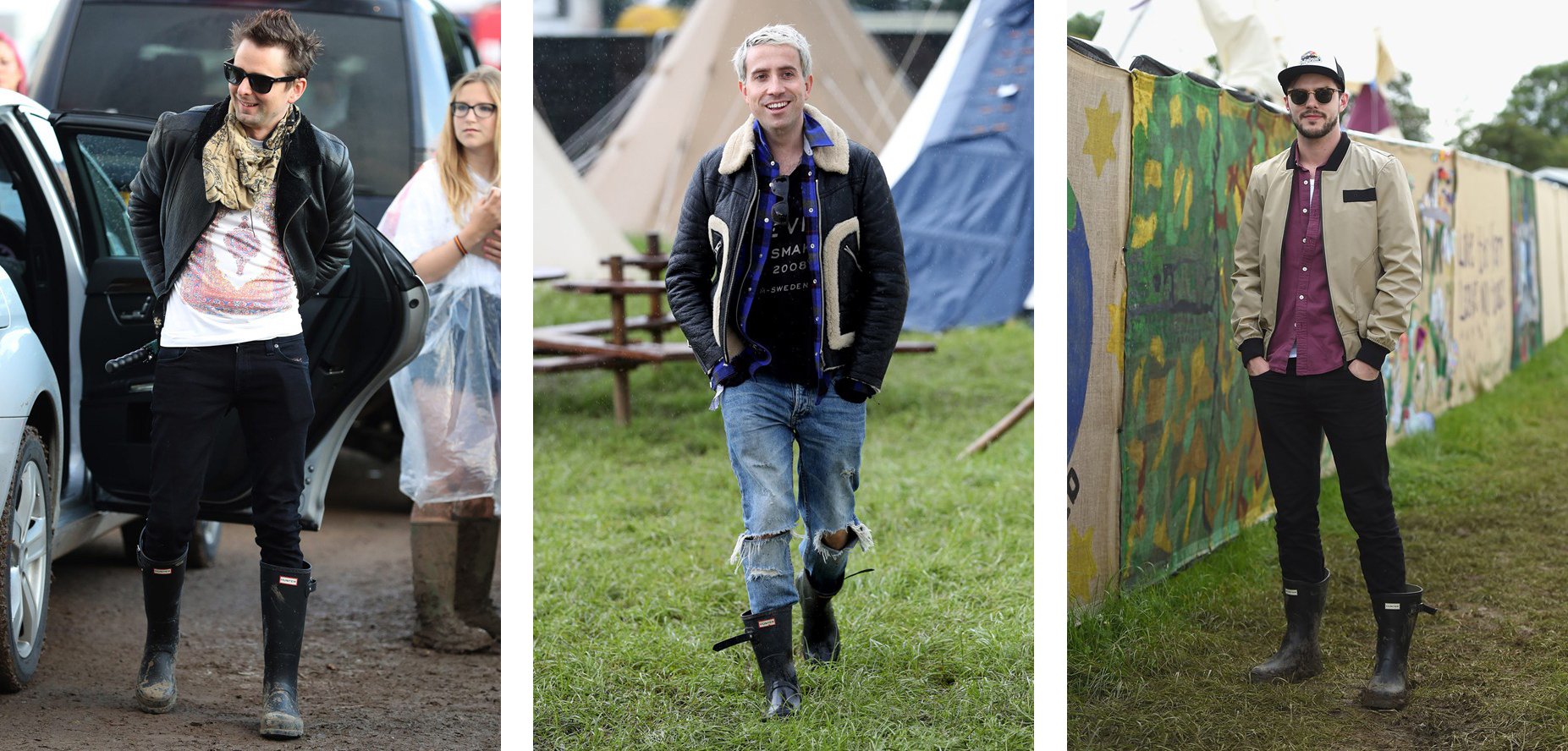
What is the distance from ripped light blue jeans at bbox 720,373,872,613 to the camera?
3328 millimetres

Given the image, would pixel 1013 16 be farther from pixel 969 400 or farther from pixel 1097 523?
pixel 1097 523

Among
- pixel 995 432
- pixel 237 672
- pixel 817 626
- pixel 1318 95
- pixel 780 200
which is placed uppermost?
pixel 1318 95

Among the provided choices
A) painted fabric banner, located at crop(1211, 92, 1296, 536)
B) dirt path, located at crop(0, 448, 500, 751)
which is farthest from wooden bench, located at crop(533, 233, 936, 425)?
painted fabric banner, located at crop(1211, 92, 1296, 536)

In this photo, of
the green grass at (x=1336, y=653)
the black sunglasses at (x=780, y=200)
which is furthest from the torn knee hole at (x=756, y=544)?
the green grass at (x=1336, y=653)

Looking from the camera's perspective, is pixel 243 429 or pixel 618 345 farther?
pixel 618 345

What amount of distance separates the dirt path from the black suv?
126 cm

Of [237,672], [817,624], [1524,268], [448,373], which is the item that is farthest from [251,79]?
[1524,268]

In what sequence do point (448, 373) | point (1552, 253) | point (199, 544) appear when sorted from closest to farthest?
1. point (448, 373)
2. point (199, 544)
3. point (1552, 253)

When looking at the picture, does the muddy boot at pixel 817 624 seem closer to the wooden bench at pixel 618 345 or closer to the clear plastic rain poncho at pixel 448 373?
the clear plastic rain poncho at pixel 448 373

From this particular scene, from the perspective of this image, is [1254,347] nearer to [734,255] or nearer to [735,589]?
[734,255]

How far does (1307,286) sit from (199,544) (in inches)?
149

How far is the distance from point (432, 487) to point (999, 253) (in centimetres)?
546

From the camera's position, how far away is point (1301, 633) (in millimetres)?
3506

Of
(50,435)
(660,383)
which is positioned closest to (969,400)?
(660,383)
